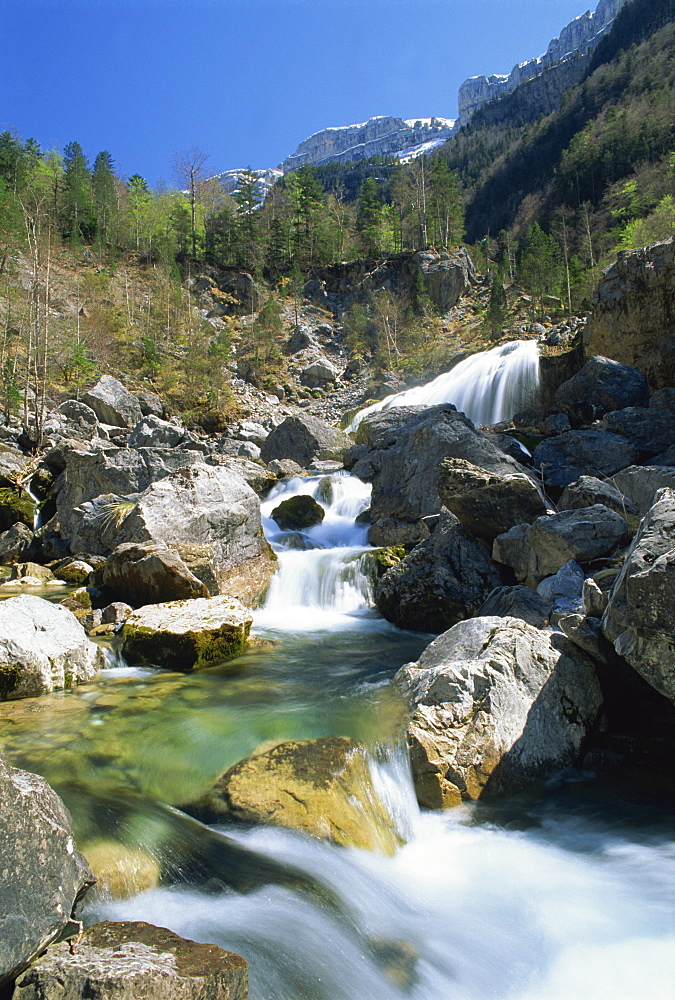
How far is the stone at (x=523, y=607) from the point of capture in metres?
6.29

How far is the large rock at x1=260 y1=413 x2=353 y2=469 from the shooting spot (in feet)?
78.6

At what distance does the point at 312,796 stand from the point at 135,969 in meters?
1.81

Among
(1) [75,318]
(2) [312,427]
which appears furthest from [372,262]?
(2) [312,427]

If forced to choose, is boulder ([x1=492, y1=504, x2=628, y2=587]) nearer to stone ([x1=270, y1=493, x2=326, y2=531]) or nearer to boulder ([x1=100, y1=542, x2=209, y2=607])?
boulder ([x1=100, y1=542, x2=209, y2=607])

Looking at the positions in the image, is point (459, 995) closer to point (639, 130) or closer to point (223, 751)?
point (223, 751)

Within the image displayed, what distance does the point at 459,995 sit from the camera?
2.93 meters

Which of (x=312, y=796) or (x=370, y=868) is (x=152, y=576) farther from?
(x=370, y=868)

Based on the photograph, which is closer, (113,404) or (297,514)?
(297,514)

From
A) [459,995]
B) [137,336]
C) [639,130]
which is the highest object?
[639,130]

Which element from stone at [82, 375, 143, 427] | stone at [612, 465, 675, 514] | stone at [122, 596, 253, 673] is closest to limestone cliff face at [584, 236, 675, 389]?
stone at [612, 465, 675, 514]

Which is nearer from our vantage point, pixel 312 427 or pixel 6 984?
pixel 6 984

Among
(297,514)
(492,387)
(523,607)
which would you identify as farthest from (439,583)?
(492,387)

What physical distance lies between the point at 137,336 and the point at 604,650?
3940 cm

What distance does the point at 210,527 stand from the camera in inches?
412
